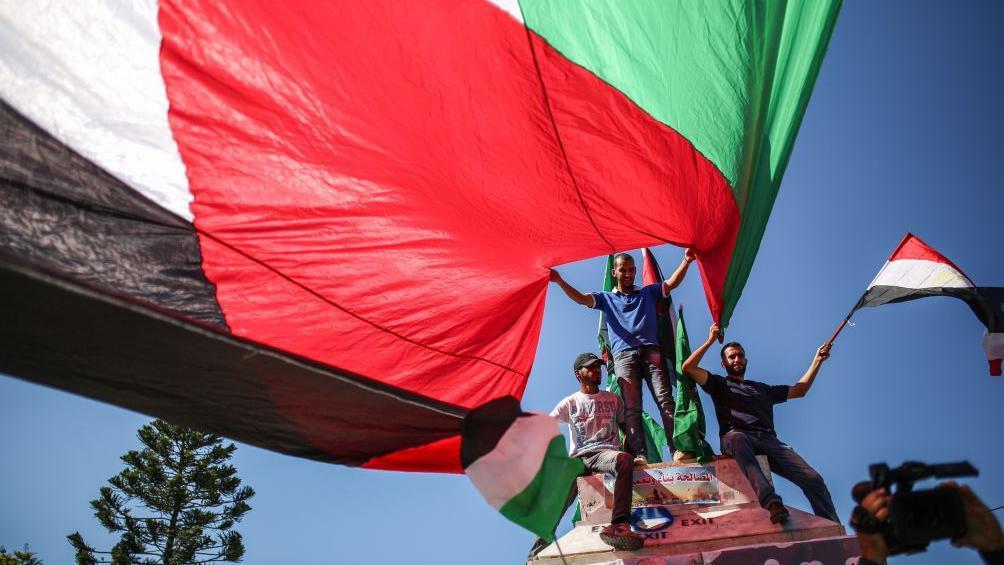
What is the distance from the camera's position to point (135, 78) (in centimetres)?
347

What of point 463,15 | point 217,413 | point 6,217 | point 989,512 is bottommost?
point 989,512

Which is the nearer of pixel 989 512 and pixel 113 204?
pixel 989 512

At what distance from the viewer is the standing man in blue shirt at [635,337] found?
16.5ft

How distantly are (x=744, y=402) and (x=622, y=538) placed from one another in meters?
1.47

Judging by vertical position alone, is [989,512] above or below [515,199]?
below

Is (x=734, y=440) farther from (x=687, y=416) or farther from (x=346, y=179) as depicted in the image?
(x=346, y=179)

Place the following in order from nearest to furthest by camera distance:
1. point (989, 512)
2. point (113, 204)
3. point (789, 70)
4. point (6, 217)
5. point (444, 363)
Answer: point (989, 512) < point (6, 217) < point (113, 204) < point (789, 70) < point (444, 363)

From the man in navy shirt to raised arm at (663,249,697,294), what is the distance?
0.54 meters

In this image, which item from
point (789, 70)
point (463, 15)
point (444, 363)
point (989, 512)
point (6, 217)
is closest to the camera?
point (989, 512)

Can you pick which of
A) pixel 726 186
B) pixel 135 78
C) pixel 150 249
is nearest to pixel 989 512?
pixel 726 186

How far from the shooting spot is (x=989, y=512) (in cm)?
235

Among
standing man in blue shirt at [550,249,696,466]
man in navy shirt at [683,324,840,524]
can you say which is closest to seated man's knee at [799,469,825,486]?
man in navy shirt at [683,324,840,524]

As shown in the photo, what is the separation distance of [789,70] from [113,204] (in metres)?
3.75

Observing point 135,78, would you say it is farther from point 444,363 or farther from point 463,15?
point 444,363
